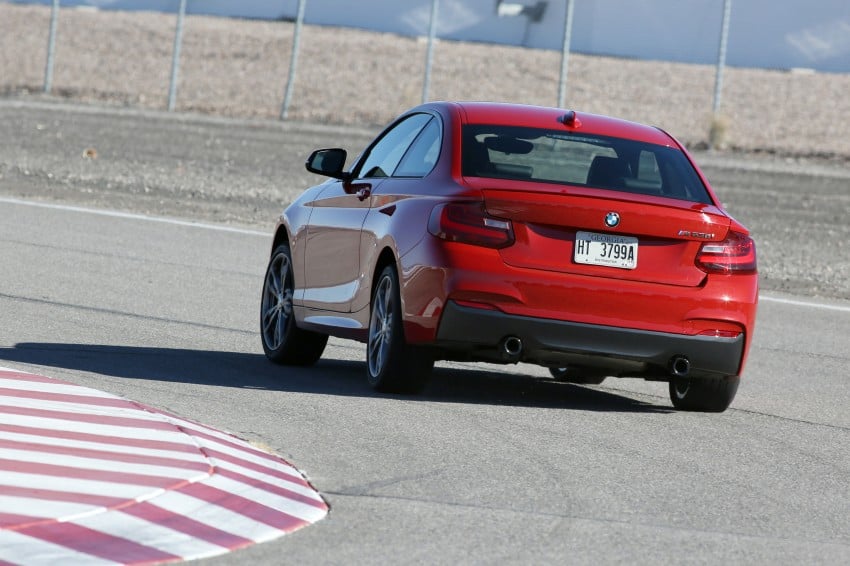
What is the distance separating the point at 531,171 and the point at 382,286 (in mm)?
999

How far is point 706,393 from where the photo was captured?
415 inches

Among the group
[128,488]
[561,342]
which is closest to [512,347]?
[561,342]

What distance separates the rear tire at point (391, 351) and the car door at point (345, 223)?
0.38 m

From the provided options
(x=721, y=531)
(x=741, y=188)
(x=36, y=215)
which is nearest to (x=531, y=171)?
(x=721, y=531)

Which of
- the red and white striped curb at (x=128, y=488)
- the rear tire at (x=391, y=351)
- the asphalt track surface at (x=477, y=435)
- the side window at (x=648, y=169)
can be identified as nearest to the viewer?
the red and white striped curb at (x=128, y=488)

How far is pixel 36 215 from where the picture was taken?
65.4ft

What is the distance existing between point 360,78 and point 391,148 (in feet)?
150

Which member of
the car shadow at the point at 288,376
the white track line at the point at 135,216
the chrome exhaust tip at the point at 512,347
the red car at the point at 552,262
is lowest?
the car shadow at the point at 288,376

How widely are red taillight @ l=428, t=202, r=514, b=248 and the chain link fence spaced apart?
3319 cm

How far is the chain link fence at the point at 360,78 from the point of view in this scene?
4806 cm

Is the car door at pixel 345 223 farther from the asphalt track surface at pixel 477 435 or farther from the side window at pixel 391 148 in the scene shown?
the asphalt track surface at pixel 477 435

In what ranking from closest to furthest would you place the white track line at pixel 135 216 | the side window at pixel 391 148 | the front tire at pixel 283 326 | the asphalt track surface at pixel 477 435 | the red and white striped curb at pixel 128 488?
the red and white striped curb at pixel 128 488 < the asphalt track surface at pixel 477 435 < the side window at pixel 391 148 < the front tire at pixel 283 326 < the white track line at pixel 135 216

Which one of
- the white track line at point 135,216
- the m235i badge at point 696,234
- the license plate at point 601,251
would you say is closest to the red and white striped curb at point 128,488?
the license plate at point 601,251

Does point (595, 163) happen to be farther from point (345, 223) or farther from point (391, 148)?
point (345, 223)
